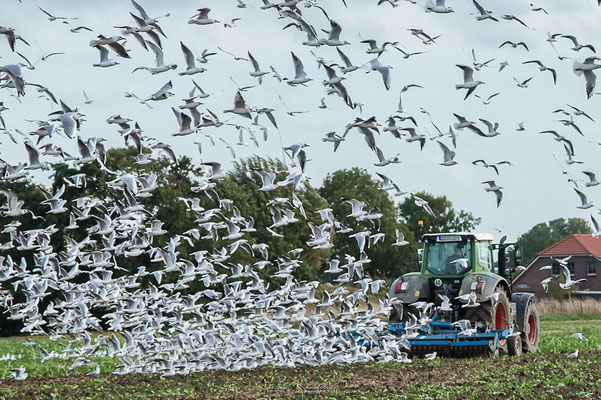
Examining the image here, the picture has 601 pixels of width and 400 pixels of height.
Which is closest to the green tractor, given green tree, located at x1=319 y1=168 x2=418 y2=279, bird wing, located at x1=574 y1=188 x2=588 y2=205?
bird wing, located at x1=574 y1=188 x2=588 y2=205

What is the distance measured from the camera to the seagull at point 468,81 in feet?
48.2

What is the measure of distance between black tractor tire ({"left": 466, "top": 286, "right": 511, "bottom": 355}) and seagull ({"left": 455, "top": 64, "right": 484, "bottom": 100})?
5.33m

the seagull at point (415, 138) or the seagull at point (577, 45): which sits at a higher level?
the seagull at point (577, 45)

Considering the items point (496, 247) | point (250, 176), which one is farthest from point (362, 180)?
point (496, 247)

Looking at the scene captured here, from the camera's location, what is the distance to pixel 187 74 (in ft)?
49.4

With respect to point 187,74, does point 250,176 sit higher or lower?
higher

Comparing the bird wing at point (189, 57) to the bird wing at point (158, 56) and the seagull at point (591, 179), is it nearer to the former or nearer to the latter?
the bird wing at point (158, 56)

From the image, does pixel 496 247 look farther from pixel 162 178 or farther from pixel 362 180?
pixel 362 180

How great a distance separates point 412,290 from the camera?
18.8 meters

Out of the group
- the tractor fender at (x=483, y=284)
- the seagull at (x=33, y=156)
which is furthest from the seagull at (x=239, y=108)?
the tractor fender at (x=483, y=284)

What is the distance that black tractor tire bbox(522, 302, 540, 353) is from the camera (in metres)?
20.1

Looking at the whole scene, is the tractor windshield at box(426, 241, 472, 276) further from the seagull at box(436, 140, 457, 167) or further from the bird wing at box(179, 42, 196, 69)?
the bird wing at box(179, 42, 196, 69)

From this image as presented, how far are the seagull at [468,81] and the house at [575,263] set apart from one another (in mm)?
51637

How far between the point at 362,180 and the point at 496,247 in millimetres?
51999
